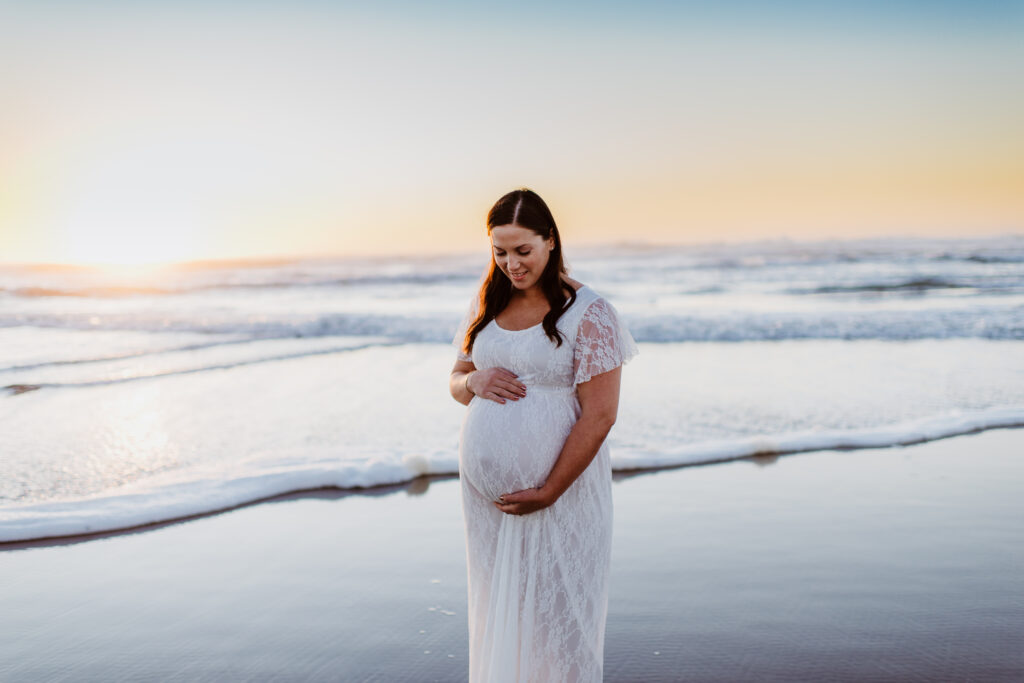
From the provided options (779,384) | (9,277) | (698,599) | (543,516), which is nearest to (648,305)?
(779,384)

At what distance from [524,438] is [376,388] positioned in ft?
25.3

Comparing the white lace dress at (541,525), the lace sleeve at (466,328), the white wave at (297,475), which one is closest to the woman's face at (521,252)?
the white lace dress at (541,525)

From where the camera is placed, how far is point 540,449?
2.57 metres

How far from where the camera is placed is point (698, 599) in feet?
13.5

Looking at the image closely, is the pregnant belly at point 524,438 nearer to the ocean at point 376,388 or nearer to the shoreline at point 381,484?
the shoreline at point 381,484

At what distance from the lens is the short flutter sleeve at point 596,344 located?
8.05 ft

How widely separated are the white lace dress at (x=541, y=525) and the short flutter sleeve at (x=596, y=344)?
10 mm

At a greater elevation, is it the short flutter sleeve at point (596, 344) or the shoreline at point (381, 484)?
the short flutter sleeve at point (596, 344)

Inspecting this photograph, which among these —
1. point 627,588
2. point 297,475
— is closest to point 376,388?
point 297,475

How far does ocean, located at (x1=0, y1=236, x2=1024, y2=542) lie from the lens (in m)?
6.38

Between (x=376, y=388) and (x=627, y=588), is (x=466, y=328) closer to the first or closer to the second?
(x=627, y=588)

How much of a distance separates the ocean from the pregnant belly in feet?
12.1

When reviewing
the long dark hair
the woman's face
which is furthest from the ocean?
the woman's face

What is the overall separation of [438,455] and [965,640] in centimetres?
402
